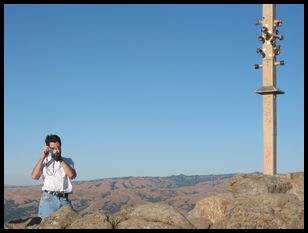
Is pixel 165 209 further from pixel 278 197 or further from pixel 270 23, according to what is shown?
pixel 270 23

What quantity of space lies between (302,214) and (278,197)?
88 centimetres

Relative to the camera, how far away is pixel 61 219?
8.80m

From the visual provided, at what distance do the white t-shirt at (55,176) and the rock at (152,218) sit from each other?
98 centimetres

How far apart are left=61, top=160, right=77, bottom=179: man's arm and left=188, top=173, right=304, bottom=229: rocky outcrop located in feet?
8.25

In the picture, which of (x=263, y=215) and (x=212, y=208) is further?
(x=212, y=208)

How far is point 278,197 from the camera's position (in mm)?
9961

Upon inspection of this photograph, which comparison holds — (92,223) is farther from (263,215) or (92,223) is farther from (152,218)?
(263,215)

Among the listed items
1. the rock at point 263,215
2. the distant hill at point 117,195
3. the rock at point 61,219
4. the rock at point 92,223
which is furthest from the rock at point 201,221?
the distant hill at point 117,195

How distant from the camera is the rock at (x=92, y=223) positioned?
27.9 feet

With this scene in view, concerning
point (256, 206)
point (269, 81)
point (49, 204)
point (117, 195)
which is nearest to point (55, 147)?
point (49, 204)

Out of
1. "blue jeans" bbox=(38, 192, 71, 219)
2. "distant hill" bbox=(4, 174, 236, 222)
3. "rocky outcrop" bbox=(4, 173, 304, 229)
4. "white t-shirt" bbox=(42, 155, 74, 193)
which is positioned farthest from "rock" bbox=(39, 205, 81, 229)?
"distant hill" bbox=(4, 174, 236, 222)

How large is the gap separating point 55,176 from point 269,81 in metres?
9.85

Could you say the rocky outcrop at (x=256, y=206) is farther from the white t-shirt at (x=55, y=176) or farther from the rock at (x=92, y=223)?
the white t-shirt at (x=55, y=176)
